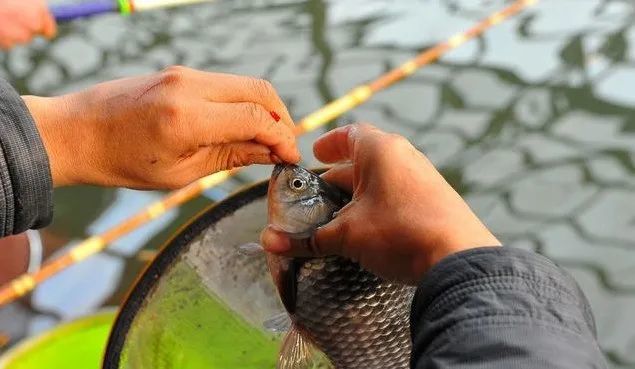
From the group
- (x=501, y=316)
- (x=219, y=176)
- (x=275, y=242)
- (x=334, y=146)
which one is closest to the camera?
(x=501, y=316)

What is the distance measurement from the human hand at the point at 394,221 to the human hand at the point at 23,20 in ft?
2.81

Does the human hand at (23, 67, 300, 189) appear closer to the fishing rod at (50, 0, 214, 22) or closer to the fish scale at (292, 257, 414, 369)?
the fish scale at (292, 257, 414, 369)

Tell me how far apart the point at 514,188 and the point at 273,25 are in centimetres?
Answer: 116

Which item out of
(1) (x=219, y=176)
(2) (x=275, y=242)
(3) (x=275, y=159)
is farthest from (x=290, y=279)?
(1) (x=219, y=176)

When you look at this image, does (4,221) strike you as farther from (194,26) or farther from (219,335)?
(194,26)

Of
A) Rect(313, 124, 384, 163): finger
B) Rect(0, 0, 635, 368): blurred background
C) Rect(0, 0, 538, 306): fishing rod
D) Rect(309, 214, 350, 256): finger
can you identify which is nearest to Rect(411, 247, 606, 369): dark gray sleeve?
Rect(309, 214, 350, 256): finger

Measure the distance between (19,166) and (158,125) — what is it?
17 cm

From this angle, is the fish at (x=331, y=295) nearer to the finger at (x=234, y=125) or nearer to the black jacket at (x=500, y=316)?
the finger at (x=234, y=125)

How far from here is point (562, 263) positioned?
1.97 meters

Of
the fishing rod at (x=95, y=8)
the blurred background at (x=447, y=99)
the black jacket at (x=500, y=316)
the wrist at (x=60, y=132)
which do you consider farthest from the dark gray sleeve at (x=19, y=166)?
the blurred background at (x=447, y=99)

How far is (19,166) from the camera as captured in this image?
2.80ft

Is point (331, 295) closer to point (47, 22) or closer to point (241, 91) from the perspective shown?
point (241, 91)

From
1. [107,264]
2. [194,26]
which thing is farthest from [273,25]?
[107,264]

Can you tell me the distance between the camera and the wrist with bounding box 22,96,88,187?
95 cm
